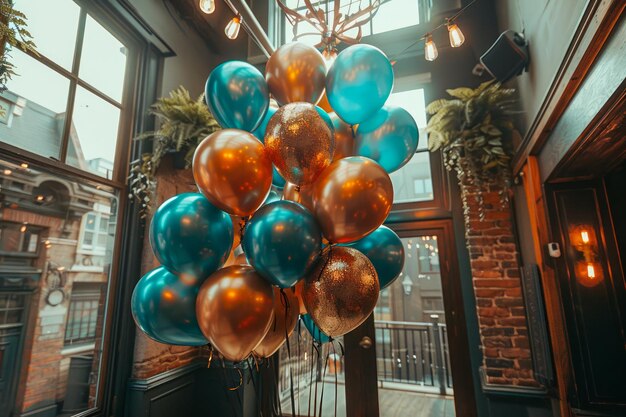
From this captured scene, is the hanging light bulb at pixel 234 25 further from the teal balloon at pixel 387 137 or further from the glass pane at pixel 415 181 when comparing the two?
the glass pane at pixel 415 181

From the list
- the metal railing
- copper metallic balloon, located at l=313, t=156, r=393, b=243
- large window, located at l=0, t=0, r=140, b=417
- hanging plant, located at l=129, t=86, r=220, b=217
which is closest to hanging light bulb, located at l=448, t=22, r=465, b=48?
copper metallic balloon, located at l=313, t=156, r=393, b=243

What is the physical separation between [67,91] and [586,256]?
122 inches

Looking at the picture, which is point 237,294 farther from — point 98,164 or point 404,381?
point 404,381

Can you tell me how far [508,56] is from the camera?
6.61ft

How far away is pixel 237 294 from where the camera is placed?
0.92 metres

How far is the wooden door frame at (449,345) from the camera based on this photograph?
231 centimetres

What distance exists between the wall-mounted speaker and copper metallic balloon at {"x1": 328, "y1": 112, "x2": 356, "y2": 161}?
130 centimetres

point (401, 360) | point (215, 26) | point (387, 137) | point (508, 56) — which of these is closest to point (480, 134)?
point (508, 56)

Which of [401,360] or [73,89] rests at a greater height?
[73,89]

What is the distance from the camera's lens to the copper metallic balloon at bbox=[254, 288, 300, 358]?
109 cm

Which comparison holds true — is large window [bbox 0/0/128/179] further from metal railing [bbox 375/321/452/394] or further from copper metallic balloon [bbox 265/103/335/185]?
metal railing [bbox 375/321/452/394]

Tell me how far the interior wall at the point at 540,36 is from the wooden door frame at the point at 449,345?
942mm

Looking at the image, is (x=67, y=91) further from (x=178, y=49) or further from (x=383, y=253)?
(x=383, y=253)

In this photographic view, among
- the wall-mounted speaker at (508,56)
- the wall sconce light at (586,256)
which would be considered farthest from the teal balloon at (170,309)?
the wall-mounted speaker at (508,56)
